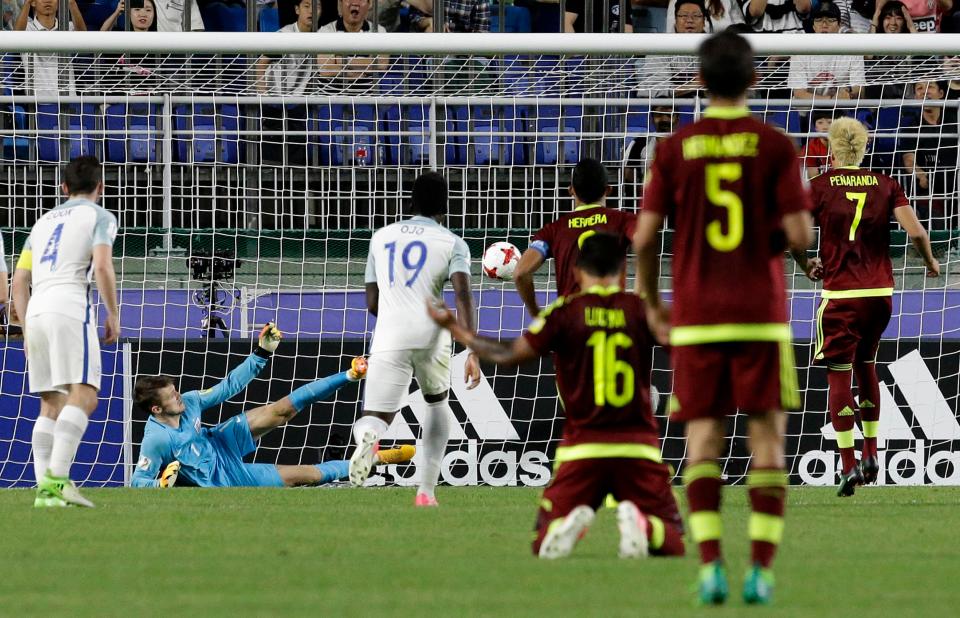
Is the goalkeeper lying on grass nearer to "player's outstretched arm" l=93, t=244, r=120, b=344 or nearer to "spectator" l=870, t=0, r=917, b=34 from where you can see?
"player's outstretched arm" l=93, t=244, r=120, b=344

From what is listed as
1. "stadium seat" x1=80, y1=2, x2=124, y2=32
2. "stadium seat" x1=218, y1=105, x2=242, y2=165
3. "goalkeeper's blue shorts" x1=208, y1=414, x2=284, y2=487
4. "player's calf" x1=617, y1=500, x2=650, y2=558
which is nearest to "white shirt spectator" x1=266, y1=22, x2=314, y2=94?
"stadium seat" x1=218, y1=105, x2=242, y2=165

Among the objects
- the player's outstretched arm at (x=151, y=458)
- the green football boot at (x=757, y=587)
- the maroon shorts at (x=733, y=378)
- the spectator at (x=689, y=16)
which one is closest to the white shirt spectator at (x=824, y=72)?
the spectator at (x=689, y=16)

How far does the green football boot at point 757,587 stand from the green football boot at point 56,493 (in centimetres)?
506

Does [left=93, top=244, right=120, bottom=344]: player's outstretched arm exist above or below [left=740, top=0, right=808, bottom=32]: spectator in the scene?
below

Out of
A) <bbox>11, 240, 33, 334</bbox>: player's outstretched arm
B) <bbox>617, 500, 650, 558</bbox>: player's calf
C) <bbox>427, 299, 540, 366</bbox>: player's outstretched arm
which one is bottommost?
<bbox>617, 500, 650, 558</bbox>: player's calf

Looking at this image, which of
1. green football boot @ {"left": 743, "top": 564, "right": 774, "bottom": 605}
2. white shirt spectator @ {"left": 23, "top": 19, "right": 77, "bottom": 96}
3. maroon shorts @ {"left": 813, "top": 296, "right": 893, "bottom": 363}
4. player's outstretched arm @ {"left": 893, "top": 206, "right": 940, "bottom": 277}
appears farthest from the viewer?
white shirt spectator @ {"left": 23, "top": 19, "right": 77, "bottom": 96}

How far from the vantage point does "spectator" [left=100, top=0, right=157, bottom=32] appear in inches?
602

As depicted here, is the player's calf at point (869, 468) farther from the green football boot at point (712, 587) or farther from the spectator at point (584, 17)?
the spectator at point (584, 17)

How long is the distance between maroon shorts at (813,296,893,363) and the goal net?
235 centimetres

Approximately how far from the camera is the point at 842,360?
9.70m

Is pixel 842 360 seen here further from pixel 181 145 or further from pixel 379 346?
pixel 181 145

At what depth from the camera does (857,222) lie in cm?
960

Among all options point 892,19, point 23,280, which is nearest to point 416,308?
point 23,280

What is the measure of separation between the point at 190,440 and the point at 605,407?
5.90 meters
